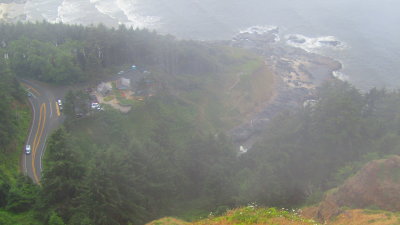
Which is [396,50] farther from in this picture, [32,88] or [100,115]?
[32,88]

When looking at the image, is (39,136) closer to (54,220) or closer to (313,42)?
(54,220)

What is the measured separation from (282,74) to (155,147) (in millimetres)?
57660

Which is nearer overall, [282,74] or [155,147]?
[155,147]

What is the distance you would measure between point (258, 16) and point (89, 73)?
78760mm


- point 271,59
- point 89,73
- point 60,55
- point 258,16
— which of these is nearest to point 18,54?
point 60,55

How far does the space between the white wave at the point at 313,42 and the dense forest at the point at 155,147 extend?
3047 centimetres

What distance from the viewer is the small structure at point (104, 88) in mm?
68062

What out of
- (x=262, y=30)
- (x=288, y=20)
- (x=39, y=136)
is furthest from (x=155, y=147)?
(x=288, y=20)

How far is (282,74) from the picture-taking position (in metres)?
93.1

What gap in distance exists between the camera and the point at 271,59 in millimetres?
99438

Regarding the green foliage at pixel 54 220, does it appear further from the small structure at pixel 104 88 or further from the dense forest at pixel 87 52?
the dense forest at pixel 87 52

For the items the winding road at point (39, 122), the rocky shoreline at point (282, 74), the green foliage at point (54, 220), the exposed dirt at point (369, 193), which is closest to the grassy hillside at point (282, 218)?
the exposed dirt at point (369, 193)

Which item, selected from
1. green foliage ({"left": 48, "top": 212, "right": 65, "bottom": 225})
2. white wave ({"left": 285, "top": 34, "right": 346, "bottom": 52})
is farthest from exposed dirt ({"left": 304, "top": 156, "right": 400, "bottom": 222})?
white wave ({"left": 285, "top": 34, "right": 346, "bottom": 52})

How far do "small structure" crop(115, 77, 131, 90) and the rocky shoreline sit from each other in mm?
24094
